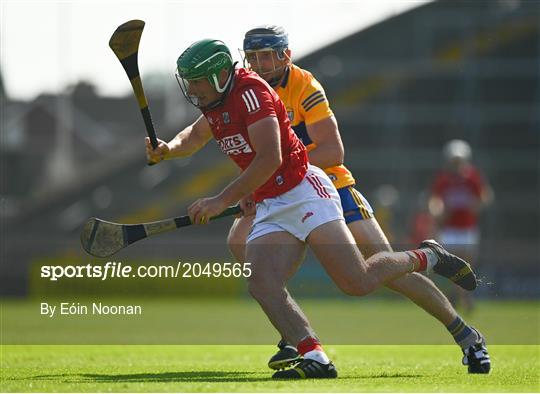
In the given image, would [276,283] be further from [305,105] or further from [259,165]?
[305,105]

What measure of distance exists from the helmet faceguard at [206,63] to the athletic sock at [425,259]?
167 cm

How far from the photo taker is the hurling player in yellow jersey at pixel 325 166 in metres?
7.98

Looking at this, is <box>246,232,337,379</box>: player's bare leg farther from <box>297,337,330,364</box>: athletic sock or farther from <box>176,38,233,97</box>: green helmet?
<box>176,38,233,97</box>: green helmet

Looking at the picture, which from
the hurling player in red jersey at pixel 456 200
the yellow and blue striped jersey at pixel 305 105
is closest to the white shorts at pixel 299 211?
the yellow and blue striped jersey at pixel 305 105

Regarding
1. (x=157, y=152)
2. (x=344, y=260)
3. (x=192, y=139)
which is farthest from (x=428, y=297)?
(x=157, y=152)

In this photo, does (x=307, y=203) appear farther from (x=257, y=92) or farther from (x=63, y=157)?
(x=63, y=157)

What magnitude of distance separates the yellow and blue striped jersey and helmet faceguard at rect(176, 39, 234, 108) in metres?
1.06

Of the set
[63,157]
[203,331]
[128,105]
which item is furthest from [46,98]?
[203,331]

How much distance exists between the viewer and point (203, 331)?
13.1 m

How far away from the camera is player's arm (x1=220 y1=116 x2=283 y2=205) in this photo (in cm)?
708

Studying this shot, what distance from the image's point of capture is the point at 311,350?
7.26m

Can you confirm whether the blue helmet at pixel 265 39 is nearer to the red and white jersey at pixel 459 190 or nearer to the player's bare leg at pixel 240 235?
the player's bare leg at pixel 240 235

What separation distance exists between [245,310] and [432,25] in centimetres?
1306

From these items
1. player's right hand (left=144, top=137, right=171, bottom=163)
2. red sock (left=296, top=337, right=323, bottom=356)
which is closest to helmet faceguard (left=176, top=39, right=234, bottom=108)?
player's right hand (left=144, top=137, right=171, bottom=163)
